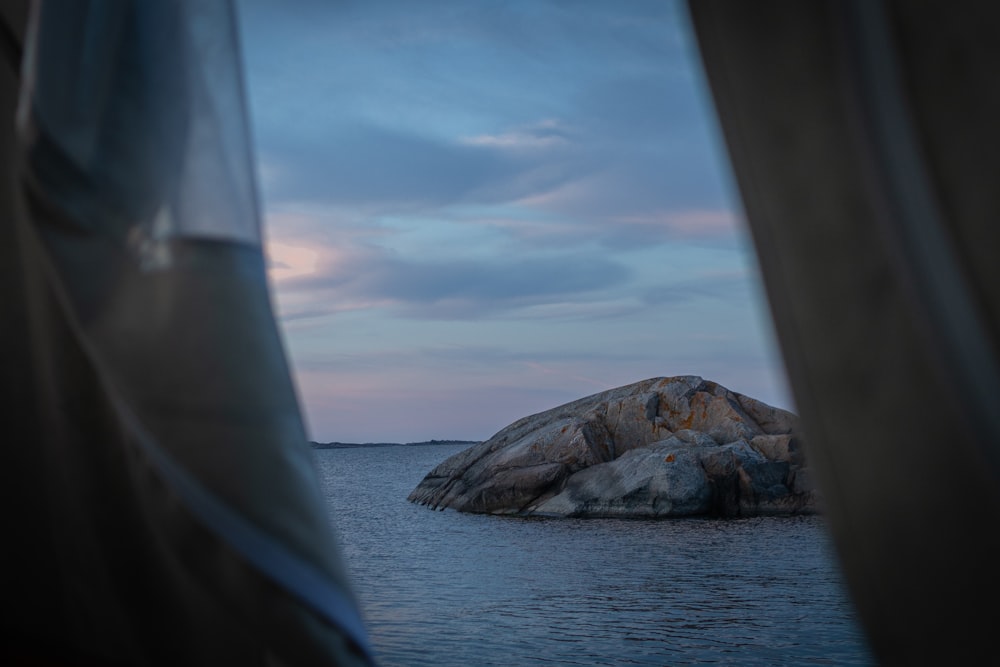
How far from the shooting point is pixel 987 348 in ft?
3.03

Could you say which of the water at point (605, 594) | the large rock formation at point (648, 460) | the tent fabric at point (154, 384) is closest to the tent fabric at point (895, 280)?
the tent fabric at point (154, 384)

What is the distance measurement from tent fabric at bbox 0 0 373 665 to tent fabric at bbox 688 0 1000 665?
78 centimetres

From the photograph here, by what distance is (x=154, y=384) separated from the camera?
126 cm

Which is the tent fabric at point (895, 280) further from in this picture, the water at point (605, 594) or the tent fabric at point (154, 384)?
the water at point (605, 594)

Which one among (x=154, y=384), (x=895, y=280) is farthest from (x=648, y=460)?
(x=895, y=280)

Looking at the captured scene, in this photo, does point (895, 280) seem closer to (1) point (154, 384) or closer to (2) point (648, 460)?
(1) point (154, 384)

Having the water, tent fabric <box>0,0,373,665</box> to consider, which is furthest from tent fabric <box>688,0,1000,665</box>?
the water

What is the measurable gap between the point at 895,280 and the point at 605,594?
11.4 meters

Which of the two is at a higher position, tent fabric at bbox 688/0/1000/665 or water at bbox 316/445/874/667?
tent fabric at bbox 688/0/1000/665

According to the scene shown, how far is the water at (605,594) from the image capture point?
8.32 meters

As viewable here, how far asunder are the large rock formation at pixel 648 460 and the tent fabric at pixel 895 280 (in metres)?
18.3

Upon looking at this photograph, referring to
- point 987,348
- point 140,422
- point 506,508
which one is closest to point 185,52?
point 140,422

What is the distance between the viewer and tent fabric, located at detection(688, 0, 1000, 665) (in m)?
0.90

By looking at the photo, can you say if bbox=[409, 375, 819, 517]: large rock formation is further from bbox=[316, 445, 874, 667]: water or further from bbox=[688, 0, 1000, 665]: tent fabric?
bbox=[688, 0, 1000, 665]: tent fabric
